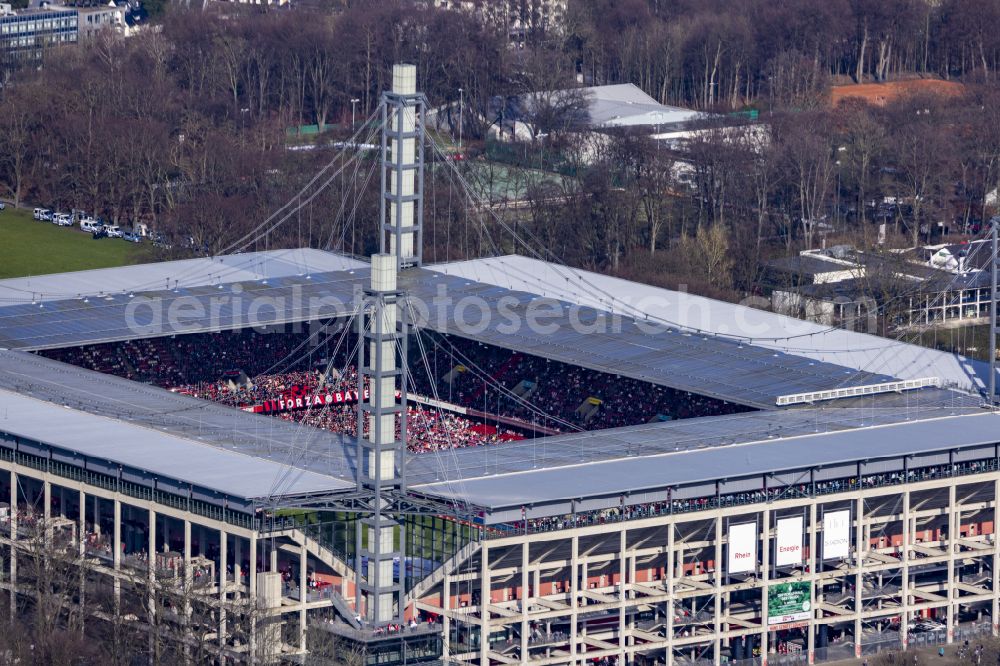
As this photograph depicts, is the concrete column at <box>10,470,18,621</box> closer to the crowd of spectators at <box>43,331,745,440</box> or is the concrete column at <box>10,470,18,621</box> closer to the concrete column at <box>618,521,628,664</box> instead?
the concrete column at <box>618,521,628,664</box>

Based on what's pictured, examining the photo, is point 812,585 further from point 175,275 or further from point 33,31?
point 33,31

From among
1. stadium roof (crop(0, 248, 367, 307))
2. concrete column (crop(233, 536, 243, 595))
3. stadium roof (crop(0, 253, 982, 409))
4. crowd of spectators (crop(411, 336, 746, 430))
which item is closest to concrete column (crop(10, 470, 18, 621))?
concrete column (crop(233, 536, 243, 595))

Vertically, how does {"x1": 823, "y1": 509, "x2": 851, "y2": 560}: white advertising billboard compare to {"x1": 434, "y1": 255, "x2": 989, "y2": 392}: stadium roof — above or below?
below

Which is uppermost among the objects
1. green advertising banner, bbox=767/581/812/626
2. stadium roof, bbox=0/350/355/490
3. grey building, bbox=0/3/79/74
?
grey building, bbox=0/3/79/74

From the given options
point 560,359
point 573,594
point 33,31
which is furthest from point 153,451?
point 33,31

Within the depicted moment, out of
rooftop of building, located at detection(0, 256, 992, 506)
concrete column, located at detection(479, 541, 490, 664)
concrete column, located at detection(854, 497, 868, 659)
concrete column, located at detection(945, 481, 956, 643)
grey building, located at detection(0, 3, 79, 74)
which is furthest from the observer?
grey building, located at detection(0, 3, 79, 74)

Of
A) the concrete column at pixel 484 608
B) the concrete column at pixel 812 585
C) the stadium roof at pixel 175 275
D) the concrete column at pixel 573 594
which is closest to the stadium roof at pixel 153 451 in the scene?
the concrete column at pixel 484 608
